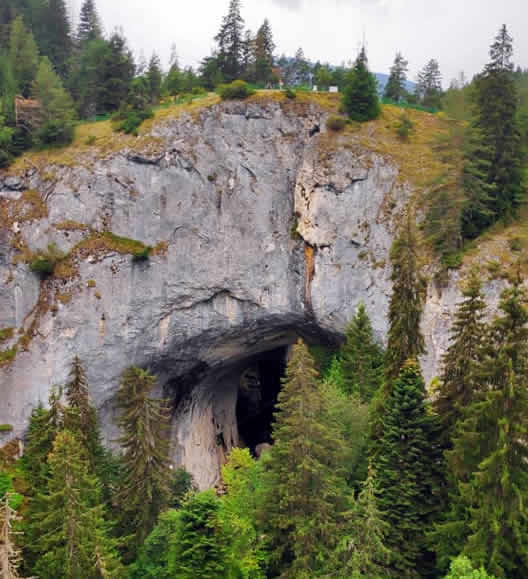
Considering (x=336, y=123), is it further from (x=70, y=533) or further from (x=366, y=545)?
(x=70, y=533)

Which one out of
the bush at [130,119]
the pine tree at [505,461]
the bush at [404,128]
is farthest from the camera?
the bush at [130,119]

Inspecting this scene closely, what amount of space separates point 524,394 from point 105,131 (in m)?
35.3

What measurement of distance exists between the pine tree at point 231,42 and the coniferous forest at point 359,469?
2598 centimetres

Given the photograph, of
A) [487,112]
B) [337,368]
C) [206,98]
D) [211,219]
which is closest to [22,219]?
[211,219]

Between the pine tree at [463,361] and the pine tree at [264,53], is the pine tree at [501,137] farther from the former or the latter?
the pine tree at [264,53]

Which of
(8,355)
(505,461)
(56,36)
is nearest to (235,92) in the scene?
(8,355)

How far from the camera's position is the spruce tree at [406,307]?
22.8 m

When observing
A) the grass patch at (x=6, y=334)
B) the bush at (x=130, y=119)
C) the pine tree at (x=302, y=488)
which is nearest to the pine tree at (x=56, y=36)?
the bush at (x=130, y=119)

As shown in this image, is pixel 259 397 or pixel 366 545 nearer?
pixel 366 545

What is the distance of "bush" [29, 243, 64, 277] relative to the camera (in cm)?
3550

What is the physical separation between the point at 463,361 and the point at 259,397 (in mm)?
33368

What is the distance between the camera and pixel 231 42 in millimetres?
51312

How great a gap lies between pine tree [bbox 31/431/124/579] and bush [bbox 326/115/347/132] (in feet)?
96.2

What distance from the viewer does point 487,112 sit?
33031 mm
